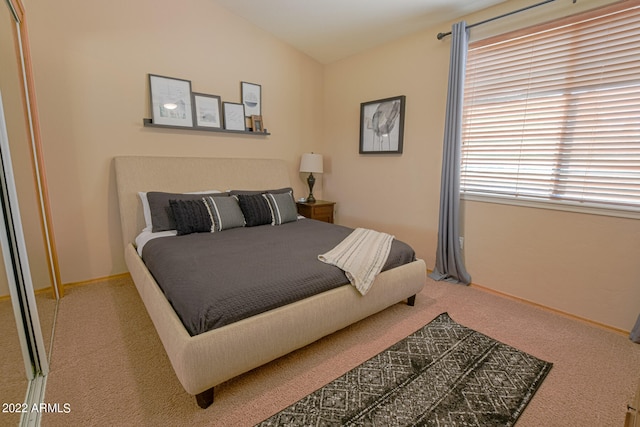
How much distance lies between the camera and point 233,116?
11.3 feet

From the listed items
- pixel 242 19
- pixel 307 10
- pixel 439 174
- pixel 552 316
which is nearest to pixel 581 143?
pixel 439 174

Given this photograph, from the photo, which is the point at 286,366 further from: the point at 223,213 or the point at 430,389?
the point at 223,213

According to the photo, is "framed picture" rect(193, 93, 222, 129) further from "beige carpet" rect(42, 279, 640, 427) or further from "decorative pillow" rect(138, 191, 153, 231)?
"beige carpet" rect(42, 279, 640, 427)

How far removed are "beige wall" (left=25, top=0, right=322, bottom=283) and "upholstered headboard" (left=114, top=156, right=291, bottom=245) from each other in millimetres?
138

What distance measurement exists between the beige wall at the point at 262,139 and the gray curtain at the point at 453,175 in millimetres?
143

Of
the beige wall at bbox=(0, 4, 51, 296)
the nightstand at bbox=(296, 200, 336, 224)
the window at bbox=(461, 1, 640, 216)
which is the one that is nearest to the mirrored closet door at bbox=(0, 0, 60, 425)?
the beige wall at bbox=(0, 4, 51, 296)

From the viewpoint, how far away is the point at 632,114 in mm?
2002

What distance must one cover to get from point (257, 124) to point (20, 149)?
2163 millimetres

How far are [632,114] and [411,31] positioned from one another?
79.0 inches

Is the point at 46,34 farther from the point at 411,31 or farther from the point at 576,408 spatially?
the point at 576,408

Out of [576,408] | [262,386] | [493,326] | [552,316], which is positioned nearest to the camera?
[576,408]

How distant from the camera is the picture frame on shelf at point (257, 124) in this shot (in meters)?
3.61

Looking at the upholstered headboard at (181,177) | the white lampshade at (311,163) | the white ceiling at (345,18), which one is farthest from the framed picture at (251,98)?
the white lampshade at (311,163)

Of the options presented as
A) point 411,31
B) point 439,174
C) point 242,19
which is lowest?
point 439,174
